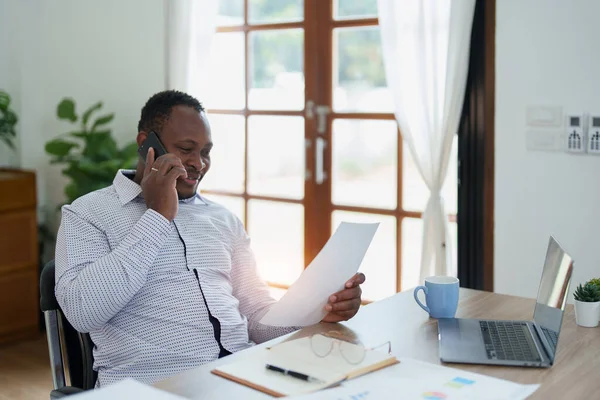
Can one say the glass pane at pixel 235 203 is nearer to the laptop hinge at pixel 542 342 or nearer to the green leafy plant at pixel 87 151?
the green leafy plant at pixel 87 151

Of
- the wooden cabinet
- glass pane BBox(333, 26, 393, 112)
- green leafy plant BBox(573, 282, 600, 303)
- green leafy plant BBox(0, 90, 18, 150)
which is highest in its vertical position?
glass pane BBox(333, 26, 393, 112)

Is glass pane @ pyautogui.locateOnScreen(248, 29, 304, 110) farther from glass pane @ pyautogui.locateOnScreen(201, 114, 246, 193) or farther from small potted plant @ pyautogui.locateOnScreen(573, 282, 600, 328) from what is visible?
small potted plant @ pyautogui.locateOnScreen(573, 282, 600, 328)

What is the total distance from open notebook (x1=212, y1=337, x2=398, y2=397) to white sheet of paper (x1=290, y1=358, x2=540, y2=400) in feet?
0.08

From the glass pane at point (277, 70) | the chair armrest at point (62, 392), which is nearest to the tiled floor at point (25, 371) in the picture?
the glass pane at point (277, 70)

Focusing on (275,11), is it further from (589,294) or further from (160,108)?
(589,294)

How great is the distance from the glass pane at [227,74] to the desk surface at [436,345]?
2153 millimetres

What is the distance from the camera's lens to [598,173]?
9.56 feet

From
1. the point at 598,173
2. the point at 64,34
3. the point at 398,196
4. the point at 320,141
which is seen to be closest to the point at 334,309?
the point at 598,173

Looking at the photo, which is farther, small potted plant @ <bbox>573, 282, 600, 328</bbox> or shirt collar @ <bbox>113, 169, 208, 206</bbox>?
shirt collar @ <bbox>113, 169, 208, 206</bbox>

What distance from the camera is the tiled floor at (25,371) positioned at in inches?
142

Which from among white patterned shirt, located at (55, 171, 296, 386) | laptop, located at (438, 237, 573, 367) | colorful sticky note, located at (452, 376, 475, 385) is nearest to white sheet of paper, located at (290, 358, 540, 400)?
colorful sticky note, located at (452, 376, 475, 385)

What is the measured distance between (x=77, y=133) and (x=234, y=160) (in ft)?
2.78

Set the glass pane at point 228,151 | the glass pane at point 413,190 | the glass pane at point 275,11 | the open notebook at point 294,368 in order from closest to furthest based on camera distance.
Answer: the open notebook at point 294,368 → the glass pane at point 413,190 → the glass pane at point 275,11 → the glass pane at point 228,151

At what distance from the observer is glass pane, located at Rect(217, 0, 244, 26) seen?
4.02m
